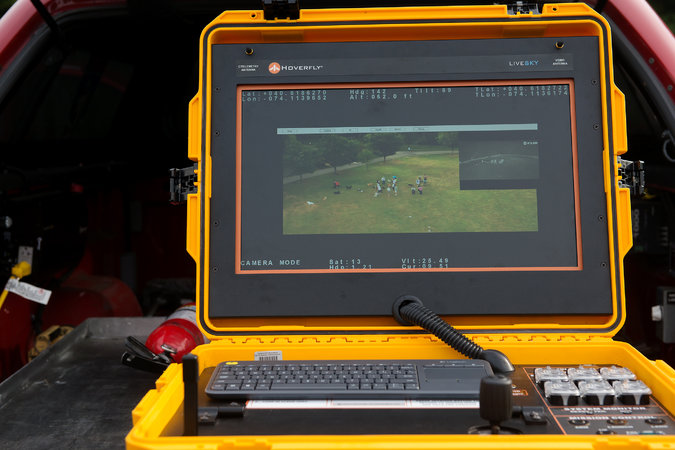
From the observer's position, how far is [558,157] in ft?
4.00

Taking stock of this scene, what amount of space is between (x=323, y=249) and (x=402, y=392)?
396 mm

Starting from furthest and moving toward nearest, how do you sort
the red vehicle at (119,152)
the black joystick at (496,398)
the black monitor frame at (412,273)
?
1. the red vehicle at (119,152)
2. the black monitor frame at (412,273)
3. the black joystick at (496,398)

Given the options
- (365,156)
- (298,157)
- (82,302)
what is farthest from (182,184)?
(82,302)

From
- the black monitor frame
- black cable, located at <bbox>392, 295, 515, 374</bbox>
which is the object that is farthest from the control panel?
the black monitor frame

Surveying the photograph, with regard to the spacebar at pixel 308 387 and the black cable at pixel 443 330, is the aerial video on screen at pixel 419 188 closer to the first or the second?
the black cable at pixel 443 330

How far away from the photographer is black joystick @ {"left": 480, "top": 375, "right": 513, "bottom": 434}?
0.74 meters

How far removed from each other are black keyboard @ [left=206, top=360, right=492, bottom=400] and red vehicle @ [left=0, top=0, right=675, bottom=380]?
594 mm

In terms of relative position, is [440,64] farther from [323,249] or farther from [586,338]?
[586,338]

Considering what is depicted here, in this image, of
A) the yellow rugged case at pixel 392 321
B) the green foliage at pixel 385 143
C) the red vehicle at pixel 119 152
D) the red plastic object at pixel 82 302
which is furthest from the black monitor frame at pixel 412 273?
the red plastic object at pixel 82 302

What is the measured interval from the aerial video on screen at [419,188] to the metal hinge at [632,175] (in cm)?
19

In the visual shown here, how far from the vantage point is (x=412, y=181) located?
1.23 metres

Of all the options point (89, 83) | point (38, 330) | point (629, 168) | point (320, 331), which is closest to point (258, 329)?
point (320, 331)

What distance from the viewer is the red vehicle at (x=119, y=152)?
1.47 m

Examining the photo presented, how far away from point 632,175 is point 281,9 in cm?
85
